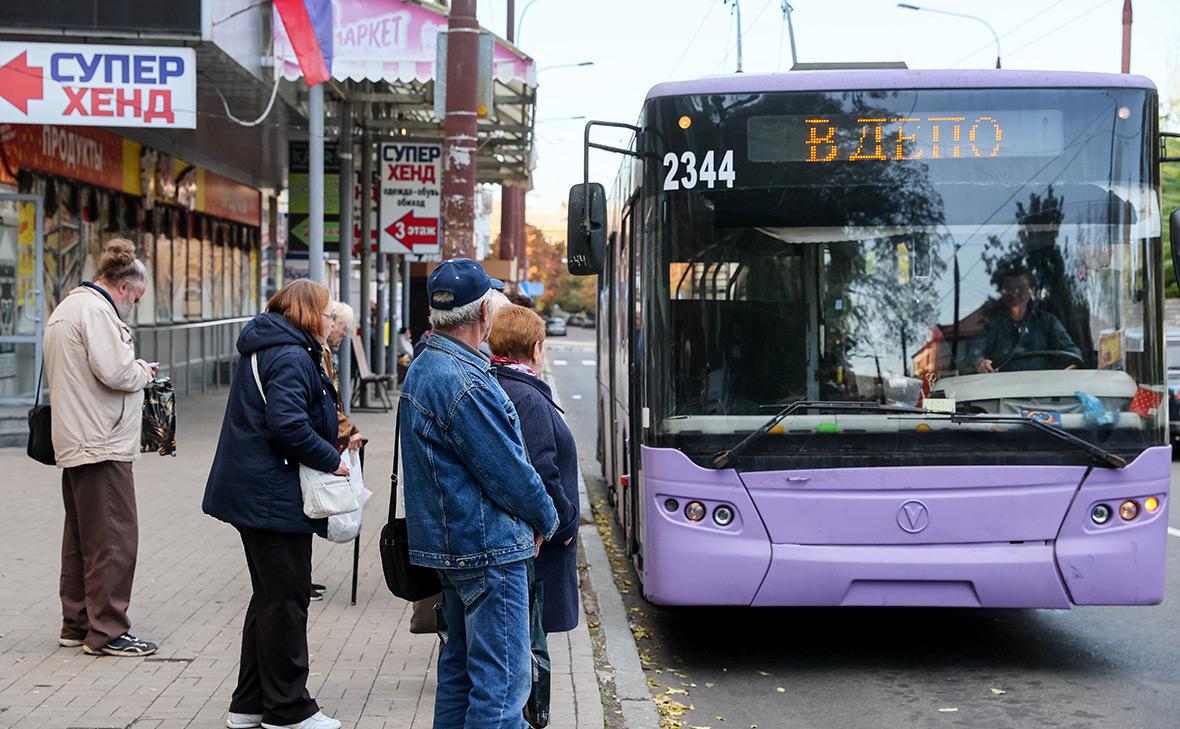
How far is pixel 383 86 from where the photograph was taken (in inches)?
747

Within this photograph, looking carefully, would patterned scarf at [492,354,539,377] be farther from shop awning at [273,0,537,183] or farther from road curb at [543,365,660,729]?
shop awning at [273,0,537,183]

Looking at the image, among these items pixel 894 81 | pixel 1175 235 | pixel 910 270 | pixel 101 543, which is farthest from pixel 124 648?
pixel 1175 235

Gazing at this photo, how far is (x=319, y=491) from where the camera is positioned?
17.6 ft

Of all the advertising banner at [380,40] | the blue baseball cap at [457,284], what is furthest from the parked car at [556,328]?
the blue baseball cap at [457,284]

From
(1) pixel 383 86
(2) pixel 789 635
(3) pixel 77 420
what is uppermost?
(1) pixel 383 86

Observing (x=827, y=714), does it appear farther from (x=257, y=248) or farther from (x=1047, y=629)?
(x=257, y=248)

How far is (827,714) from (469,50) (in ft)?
17.7

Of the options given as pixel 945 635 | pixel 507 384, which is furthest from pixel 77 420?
pixel 945 635

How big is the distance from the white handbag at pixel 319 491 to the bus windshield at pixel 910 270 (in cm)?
211

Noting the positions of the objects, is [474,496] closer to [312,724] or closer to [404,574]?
[404,574]

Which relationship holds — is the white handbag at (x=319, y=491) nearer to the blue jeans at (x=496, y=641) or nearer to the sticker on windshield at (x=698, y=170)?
the blue jeans at (x=496, y=641)

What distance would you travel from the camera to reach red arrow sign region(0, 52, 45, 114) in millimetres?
13258

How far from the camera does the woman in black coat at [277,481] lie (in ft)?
17.4

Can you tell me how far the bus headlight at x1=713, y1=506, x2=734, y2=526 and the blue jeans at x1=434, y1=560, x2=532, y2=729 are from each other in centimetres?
260
